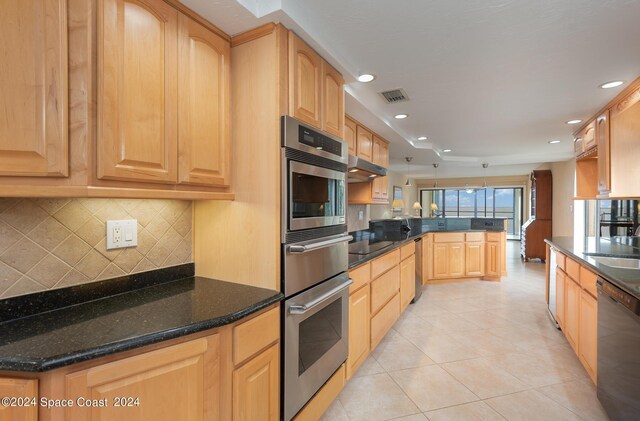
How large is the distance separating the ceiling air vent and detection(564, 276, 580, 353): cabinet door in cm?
204

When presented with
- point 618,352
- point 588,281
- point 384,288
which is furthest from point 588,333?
point 384,288

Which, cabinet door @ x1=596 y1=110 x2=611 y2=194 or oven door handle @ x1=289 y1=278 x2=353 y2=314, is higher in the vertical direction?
cabinet door @ x1=596 y1=110 x2=611 y2=194

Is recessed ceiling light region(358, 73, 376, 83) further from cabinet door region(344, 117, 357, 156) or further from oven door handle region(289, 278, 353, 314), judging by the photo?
oven door handle region(289, 278, 353, 314)

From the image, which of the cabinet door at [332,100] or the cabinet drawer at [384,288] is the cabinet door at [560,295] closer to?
the cabinet drawer at [384,288]

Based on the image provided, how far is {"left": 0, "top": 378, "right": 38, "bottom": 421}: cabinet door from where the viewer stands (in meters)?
0.81

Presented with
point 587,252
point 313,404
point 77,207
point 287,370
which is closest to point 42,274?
point 77,207

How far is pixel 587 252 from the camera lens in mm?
2373

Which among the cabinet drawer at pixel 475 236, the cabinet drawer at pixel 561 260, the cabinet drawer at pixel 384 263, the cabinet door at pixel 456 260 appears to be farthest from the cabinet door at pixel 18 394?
the cabinet drawer at pixel 475 236

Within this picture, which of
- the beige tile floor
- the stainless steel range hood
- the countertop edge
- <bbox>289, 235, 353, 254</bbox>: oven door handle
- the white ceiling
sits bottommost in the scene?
the beige tile floor

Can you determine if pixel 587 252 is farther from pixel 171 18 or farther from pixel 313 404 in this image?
pixel 171 18

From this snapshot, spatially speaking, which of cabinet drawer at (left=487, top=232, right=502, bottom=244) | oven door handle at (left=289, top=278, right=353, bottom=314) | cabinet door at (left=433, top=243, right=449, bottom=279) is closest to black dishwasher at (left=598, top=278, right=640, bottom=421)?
oven door handle at (left=289, top=278, right=353, bottom=314)

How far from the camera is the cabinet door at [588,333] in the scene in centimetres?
195

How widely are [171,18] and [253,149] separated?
25.4 inches

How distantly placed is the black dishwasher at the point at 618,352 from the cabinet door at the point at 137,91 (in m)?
2.22
